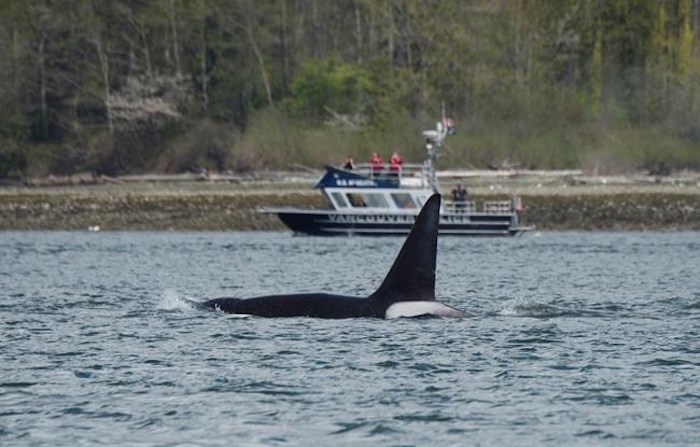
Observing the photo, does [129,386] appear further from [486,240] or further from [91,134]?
[91,134]

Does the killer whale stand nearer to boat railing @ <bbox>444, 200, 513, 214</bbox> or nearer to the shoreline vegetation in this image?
boat railing @ <bbox>444, 200, 513, 214</bbox>

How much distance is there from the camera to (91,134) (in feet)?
299

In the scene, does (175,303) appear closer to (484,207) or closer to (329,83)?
(484,207)

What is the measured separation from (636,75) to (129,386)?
241 feet

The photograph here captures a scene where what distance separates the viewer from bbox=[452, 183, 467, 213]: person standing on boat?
218 ft

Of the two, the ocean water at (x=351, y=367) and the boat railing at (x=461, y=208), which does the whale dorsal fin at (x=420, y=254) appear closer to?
the ocean water at (x=351, y=367)

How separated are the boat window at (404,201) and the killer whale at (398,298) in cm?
3782

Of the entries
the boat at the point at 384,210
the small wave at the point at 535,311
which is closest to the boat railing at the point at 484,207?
the boat at the point at 384,210

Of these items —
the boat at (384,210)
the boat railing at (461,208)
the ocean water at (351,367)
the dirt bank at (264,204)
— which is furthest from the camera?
the dirt bank at (264,204)

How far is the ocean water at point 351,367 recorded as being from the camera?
18.2m

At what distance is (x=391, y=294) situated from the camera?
27.1m

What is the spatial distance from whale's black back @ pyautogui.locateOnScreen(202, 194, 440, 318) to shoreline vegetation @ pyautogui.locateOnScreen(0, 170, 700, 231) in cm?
4339

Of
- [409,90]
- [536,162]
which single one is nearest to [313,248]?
[536,162]

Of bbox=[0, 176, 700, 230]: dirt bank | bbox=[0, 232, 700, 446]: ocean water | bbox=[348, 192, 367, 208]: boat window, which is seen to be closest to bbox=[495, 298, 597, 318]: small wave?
bbox=[0, 232, 700, 446]: ocean water
